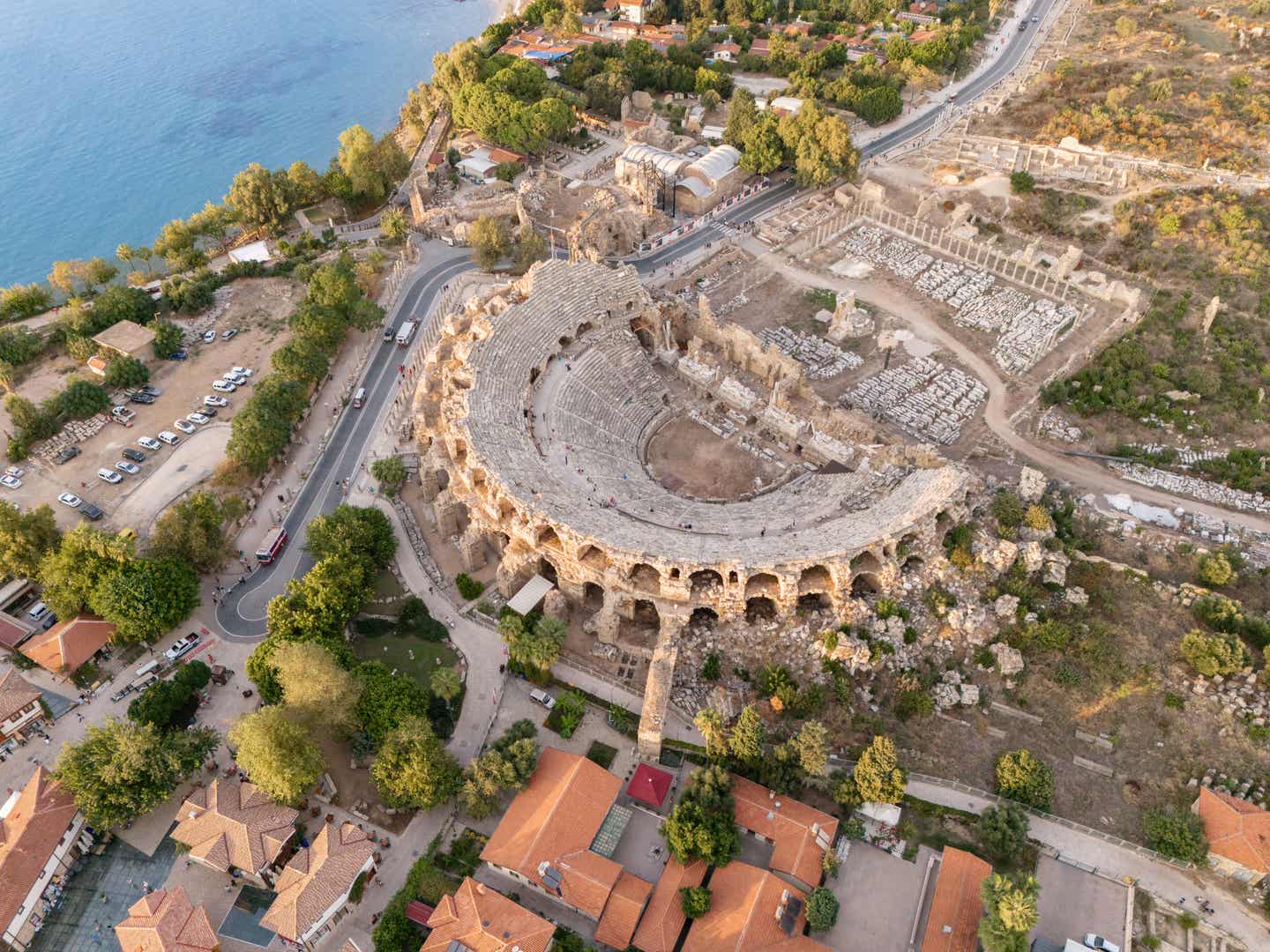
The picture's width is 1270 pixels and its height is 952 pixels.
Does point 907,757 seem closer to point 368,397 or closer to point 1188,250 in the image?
point 368,397

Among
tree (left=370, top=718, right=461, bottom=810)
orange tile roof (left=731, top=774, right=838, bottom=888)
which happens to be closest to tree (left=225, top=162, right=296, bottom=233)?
tree (left=370, top=718, right=461, bottom=810)

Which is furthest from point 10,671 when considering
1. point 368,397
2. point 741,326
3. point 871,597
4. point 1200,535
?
point 1200,535

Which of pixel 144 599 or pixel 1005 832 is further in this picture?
pixel 144 599

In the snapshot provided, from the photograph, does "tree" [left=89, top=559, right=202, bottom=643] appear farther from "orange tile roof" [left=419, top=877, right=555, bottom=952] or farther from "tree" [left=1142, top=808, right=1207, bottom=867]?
"tree" [left=1142, top=808, right=1207, bottom=867]

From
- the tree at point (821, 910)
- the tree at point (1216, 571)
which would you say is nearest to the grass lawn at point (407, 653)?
the tree at point (821, 910)

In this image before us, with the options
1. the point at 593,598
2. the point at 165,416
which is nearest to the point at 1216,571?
the point at 593,598

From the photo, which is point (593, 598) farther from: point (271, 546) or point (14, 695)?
point (14, 695)
